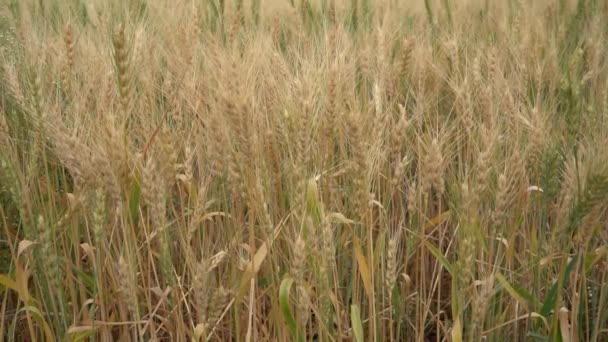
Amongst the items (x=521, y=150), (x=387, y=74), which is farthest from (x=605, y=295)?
(x=387, y=74)

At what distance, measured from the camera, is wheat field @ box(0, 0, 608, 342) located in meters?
1.26

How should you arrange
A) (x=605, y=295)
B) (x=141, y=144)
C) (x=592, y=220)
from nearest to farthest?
(x=592, y=220), (x=605, y=295), (x=141, y=144)

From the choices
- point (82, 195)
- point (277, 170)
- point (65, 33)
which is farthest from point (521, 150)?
point (65, 33)

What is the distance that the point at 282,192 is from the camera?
161 centimetres

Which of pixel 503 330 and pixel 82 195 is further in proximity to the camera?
pixel 503 330

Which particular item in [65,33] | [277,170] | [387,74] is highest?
[65,33]

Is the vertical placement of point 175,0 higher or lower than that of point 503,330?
higher

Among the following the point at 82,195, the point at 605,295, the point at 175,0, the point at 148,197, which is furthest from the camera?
the point at 175,0

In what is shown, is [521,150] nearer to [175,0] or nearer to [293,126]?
[293,126]

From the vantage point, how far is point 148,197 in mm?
1197

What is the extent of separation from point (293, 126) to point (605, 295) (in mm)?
775

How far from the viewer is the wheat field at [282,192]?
49.8 inches

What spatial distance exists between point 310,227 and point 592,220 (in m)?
0.52

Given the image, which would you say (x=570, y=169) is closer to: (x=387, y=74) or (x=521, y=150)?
(x=521, y=150)
